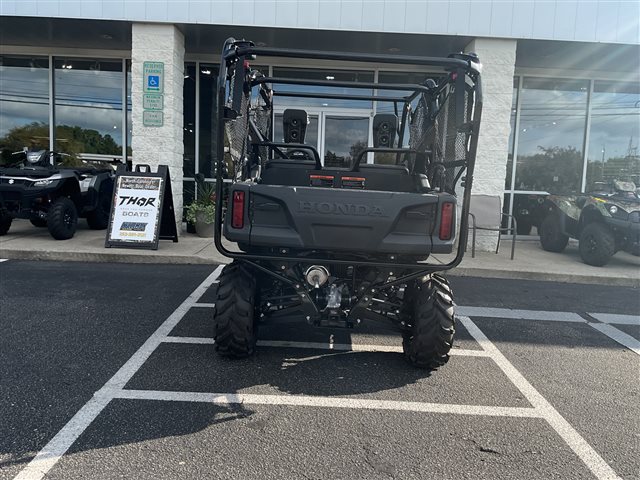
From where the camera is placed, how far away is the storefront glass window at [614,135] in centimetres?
1115

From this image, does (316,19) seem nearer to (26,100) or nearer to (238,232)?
(238,232)

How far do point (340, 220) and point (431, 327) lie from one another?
1104 mm

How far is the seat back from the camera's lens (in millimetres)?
8781

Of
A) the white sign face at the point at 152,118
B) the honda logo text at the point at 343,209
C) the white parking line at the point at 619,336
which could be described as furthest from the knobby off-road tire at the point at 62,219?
the white parking line at the point at 619,336

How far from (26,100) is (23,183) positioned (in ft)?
15.1

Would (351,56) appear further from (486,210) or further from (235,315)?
(486,210)

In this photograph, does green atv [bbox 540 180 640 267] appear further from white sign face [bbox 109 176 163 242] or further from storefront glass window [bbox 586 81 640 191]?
white sign face [bbox 109 176 163 242]

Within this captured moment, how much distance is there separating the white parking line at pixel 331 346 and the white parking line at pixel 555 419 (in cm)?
22

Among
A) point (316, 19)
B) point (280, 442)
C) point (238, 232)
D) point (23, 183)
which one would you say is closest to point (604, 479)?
point (280, 442)

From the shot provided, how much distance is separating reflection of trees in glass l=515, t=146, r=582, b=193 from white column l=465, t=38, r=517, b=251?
2575 millimetres

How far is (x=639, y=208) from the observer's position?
26.2 ft

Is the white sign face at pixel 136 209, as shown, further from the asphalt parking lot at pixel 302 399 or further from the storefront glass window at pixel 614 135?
the storefront glass window at pixel 614 135

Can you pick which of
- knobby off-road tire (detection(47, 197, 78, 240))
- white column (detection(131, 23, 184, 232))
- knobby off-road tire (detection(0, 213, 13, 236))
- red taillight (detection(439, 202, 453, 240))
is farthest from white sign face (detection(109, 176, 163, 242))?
red taillight (detection(439, 202, 453, 240))

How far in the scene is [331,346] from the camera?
436 cm
